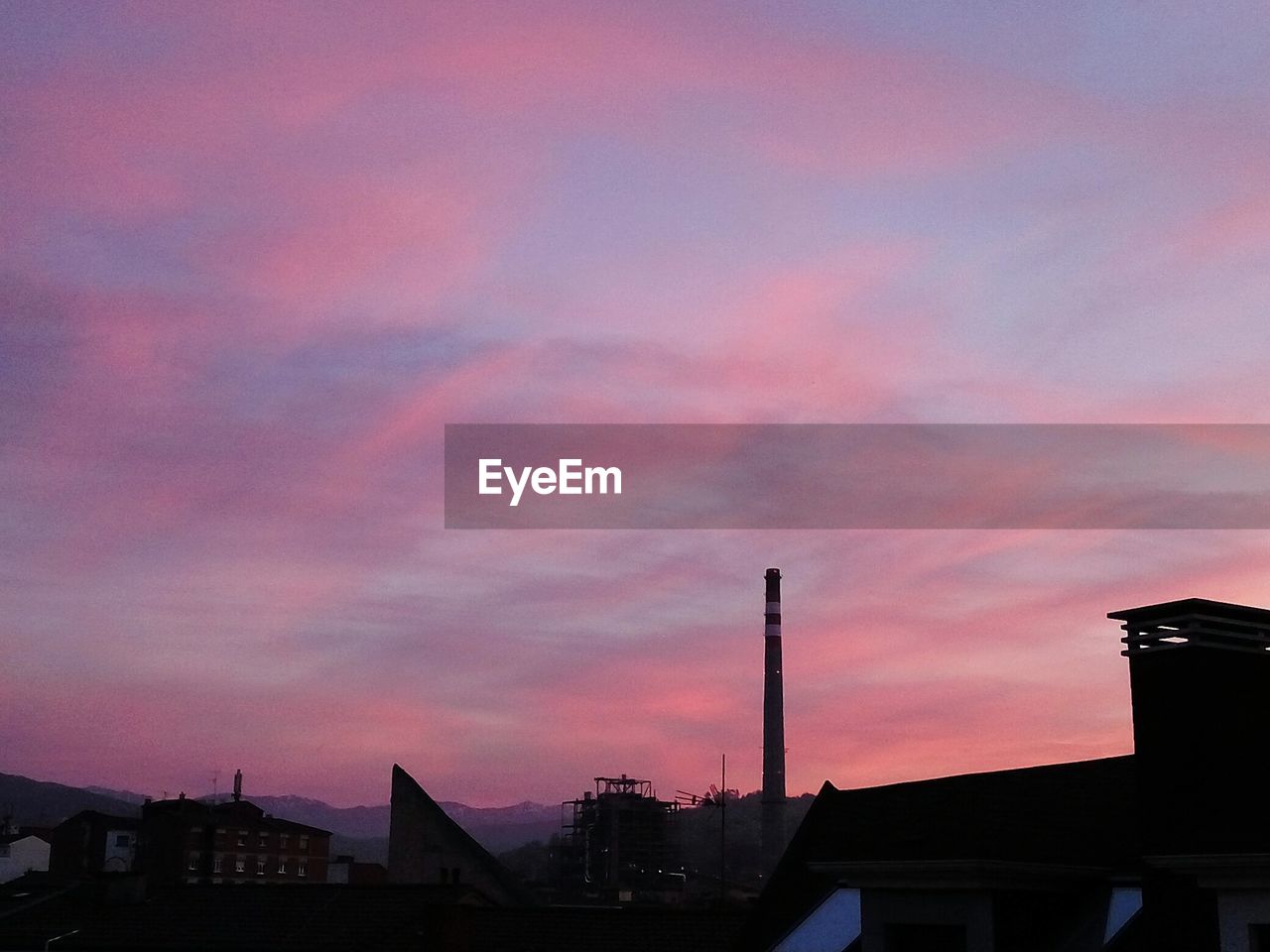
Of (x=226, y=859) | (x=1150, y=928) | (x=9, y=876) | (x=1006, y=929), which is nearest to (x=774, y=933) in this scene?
(x=1006, y=929)

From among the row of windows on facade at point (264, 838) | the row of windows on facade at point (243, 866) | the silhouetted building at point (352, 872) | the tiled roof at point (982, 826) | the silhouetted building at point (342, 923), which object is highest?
the row of windows on facade at point (264, 838)

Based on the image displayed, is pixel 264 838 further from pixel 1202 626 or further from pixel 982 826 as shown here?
pixel 1202 626

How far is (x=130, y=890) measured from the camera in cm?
5197

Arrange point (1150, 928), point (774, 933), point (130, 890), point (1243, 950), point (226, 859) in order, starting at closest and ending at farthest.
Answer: point (1243, 950)
point (1150, 928)
point (774, 933)
point (130, 890)
point (226, 859)

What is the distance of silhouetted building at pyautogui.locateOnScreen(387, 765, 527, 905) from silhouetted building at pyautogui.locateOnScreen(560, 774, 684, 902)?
38.7 m

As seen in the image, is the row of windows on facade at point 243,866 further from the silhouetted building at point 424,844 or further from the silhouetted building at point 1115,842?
the silhouetted building at point 1115,842

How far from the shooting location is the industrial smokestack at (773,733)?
9550 centimetres

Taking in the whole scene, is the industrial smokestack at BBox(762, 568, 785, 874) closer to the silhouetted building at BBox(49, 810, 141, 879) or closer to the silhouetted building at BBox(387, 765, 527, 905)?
the silhouetted building at BBox(387, 765, 527, 905)

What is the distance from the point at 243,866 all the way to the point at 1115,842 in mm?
124521

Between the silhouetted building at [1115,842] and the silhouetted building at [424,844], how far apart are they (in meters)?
45.3

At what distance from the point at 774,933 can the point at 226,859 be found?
114 m

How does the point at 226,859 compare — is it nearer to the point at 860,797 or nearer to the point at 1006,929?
the point at 860,797

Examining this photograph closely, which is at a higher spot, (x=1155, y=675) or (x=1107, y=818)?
(x=1155, y=675)

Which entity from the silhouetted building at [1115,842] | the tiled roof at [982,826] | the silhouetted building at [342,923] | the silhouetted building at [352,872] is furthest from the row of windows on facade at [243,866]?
the silhouetted building at [1115,842]
